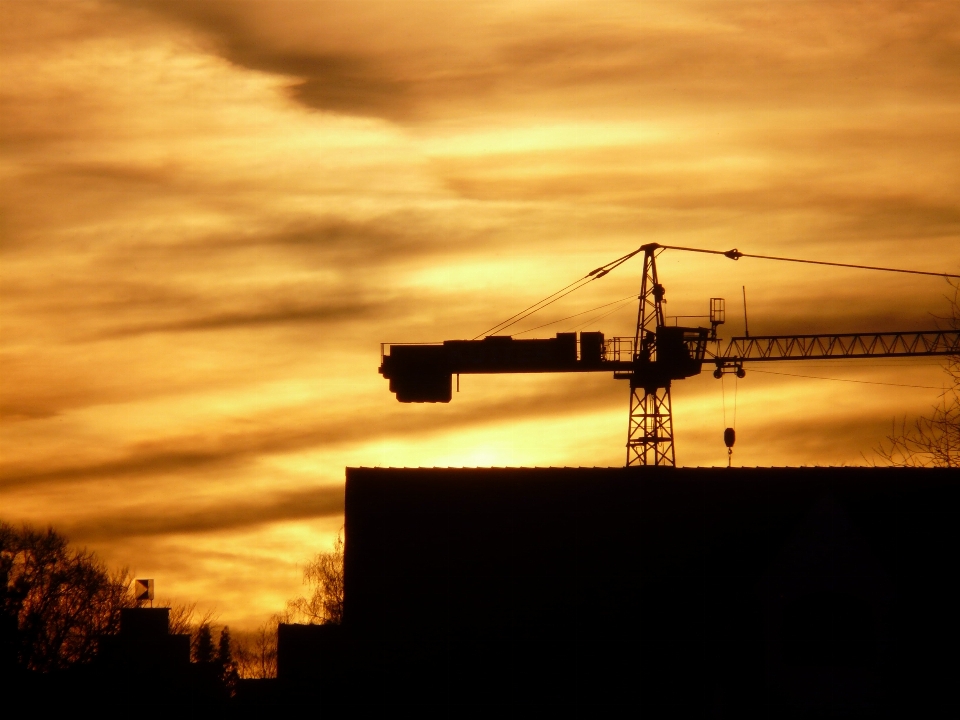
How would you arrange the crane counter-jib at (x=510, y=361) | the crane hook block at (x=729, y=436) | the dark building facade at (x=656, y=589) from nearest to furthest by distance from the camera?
the dark building facade at (x=656, y=589) < the crane hook block at (x=729, y=436) < the crane counter-jib at (x=510, y=361)

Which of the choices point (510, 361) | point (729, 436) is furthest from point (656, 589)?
point (510, 361)

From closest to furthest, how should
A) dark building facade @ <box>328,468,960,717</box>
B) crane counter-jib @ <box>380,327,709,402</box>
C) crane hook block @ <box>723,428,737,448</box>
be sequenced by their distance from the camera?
dark building facade @ <box>328,468,960,717</box>
crane hook block @ <box>723,428,737,448</box>
crane counter-jib @ <box>380,327,709,402</box>

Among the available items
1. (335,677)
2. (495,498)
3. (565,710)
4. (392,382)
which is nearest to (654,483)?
(495,498)

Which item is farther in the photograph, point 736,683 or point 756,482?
point 756,482

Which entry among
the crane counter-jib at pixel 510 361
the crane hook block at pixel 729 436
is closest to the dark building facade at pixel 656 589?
the crane hook block at pixel 729 436

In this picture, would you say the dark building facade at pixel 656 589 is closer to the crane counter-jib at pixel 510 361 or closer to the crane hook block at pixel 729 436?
the crane hook block at pixel 729 436

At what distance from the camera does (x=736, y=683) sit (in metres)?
32.9

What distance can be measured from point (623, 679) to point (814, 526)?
5949 millimetres

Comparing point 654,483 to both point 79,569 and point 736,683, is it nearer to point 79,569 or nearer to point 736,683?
point 736,683

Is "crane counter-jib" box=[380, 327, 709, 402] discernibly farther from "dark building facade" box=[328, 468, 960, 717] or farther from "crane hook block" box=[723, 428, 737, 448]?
"dark building facade" box=[328, 468, 960, 717]

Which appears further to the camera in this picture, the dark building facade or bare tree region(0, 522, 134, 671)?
bare tree region(0, 522, 134, 671)

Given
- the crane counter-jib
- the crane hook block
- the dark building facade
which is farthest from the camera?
the crane counter-jib

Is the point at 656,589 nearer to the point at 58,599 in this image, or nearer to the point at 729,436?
the point at 729,436

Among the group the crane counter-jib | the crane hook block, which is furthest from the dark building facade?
A: the crane counter-jib
